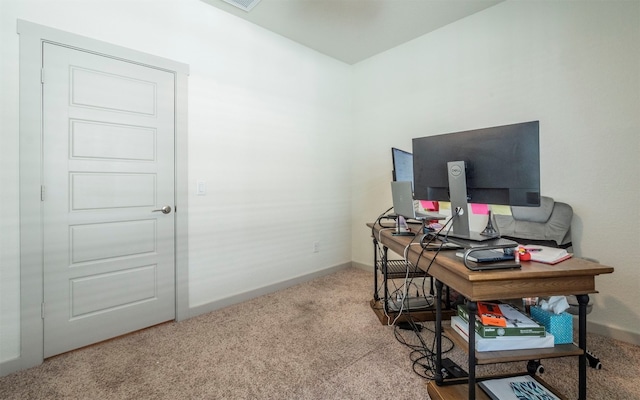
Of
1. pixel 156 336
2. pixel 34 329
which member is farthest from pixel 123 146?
pixel 156 336

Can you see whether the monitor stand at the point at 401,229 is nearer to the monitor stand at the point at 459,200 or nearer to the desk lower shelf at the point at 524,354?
the monitor stand at the point at 459,200

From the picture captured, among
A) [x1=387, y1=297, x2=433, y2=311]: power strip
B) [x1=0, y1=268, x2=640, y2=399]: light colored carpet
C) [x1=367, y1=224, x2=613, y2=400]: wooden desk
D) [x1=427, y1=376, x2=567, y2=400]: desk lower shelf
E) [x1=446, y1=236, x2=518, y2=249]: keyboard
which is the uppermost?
[x1=446, y1=236, x2=518, y2=249]: keyboard

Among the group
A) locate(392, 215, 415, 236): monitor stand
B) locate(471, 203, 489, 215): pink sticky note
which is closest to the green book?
locate(471, 203, 489, 215): pink sticky note

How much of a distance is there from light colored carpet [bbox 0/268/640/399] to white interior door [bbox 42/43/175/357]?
24 cm

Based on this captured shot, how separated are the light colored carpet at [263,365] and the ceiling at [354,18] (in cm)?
279

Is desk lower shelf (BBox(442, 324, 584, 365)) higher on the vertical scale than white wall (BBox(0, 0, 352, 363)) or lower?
lower

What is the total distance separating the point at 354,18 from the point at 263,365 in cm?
308

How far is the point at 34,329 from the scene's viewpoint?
5.78 ft

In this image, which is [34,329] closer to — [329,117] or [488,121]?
[329,117]

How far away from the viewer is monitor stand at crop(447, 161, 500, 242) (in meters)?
1.41

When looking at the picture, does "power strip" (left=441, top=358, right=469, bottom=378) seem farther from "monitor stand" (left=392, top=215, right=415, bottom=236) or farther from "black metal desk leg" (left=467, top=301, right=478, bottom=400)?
"monitor stand" (left=392, top=215, right=415, bottom=236)

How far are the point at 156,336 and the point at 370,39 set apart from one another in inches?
139

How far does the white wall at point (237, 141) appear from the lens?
171cm

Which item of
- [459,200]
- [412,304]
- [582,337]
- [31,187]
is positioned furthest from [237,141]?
[582,337]
